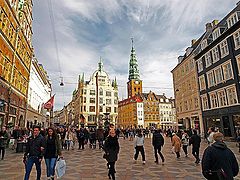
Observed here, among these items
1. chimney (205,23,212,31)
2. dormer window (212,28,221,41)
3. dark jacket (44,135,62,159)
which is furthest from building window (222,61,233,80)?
dark jacket (44,135,62,159)

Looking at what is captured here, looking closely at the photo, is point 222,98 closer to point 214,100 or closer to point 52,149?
point 214,100

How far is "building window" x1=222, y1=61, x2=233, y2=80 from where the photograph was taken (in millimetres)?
27031

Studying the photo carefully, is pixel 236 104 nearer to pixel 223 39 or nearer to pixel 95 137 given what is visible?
pixel 223 39

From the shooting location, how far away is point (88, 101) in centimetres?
7906

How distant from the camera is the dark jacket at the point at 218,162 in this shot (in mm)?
4023

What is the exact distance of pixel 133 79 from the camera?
117 meters

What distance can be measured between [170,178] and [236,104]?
866 inches

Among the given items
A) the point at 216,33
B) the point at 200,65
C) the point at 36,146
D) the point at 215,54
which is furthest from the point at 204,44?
the point at 36,146

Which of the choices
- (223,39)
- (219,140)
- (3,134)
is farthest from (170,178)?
(223,39)

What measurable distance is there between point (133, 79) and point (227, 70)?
293 feet

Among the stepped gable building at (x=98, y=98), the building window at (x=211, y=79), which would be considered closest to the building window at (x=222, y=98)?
the building window at (x=211, y=79)

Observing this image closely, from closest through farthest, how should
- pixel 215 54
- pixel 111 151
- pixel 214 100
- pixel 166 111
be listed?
pixel 111 151, pixel 215 54, pixel 214 100, pixel 166 111

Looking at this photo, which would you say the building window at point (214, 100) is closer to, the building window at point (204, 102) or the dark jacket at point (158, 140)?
the building window at point (204, 102)

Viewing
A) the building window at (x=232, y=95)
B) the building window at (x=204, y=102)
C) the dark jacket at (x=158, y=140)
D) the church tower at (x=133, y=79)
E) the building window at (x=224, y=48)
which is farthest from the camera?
the church tower at (x=133, y=79)
